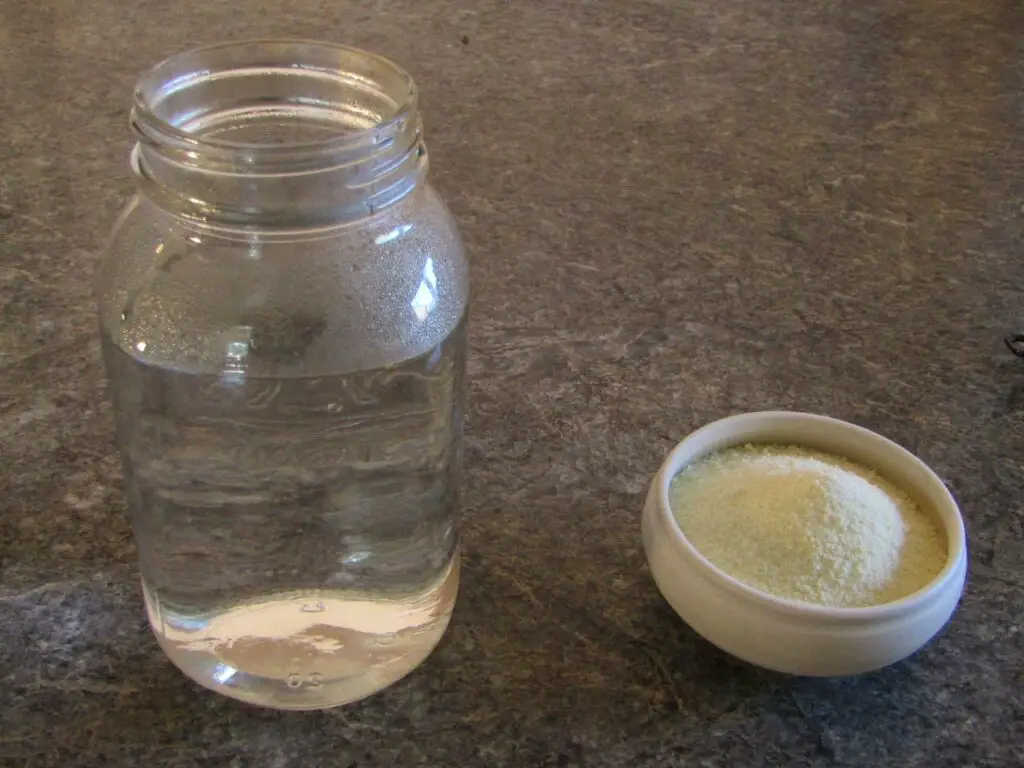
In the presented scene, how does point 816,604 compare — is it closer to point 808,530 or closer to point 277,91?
point 808,530

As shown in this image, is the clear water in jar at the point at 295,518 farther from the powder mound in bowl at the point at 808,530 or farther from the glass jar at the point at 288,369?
the powder mound in bowl at the point at 808,530

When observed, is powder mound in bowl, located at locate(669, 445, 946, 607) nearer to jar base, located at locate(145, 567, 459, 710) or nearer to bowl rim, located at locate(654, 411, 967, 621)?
bowl rim, located at locate(654, 411, 967, 621)

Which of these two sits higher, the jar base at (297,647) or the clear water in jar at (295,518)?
the clear water in jar at (295,518)

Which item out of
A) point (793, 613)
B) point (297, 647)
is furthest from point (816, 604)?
point (297, 647)

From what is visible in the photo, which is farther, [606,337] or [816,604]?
[606,337]

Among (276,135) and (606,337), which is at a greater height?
(276,135)

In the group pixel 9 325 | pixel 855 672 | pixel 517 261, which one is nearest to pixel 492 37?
pixel 517 261

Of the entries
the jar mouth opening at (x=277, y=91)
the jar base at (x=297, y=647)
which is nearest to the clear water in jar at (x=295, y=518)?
the jar base at (x=297, y=647)
